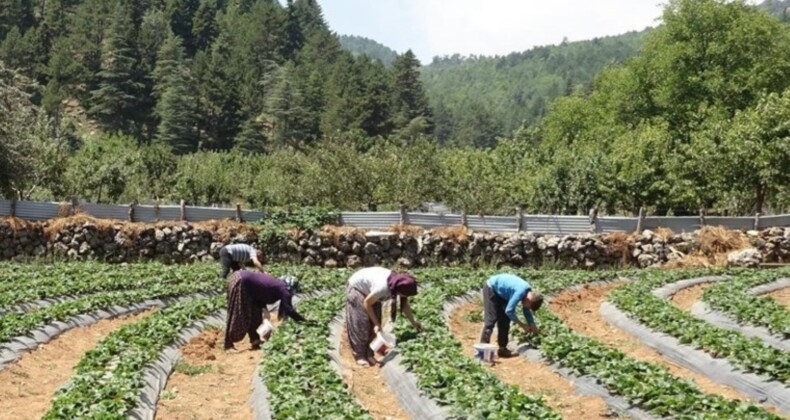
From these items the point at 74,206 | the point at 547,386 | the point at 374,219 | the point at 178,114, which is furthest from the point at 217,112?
the point at 547,386

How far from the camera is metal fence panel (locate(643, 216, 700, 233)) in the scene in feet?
97.6

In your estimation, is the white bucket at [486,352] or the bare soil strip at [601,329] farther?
the white bucket at [486,352]

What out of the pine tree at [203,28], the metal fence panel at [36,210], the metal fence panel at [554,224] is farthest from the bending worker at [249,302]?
the pine tree at [203,28]

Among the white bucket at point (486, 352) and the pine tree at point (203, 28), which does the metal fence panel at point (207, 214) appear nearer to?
the white bucket at point (486, 352)

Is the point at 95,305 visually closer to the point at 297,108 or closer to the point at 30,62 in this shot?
the point at 297,108

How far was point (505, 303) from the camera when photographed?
522 inches

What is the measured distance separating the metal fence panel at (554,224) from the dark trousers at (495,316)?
663 inches

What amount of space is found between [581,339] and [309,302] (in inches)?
291

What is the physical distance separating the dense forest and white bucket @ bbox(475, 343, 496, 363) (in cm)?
2300

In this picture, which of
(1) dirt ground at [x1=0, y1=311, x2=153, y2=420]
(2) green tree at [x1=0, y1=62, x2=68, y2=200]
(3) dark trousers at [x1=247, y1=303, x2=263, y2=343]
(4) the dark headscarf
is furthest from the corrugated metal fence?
(4) the dark headscarf

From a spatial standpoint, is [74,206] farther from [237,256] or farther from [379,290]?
[379,290]

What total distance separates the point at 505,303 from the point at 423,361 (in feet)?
8.07

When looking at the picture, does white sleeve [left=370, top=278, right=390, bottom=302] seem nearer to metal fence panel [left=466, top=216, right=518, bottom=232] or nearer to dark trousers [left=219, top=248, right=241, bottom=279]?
dark trousers [left=219, top=248, right=241, bottom=279]

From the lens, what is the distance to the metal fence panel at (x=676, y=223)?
29.8 m
